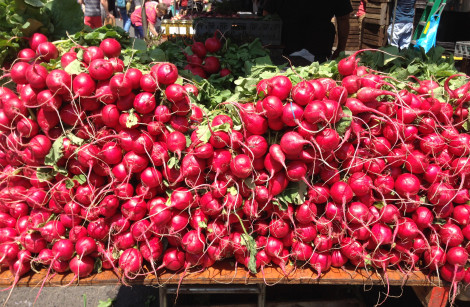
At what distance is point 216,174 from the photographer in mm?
1707

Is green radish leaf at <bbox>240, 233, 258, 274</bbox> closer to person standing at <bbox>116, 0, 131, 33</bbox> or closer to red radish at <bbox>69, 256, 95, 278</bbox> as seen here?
red radish at <bbox>69, 256, 95, 278</bbox>

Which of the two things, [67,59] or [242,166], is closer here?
[242,166]

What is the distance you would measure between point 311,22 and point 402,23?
3698mm

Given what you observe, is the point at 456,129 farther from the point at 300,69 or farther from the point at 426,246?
the point at 300,69

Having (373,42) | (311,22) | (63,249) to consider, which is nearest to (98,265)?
(63,249)

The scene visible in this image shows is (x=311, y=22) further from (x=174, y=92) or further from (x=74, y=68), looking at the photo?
(x=74, y=68)

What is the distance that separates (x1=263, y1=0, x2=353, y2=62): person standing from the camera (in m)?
4.15

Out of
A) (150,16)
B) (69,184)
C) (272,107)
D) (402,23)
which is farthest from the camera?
(150,16)

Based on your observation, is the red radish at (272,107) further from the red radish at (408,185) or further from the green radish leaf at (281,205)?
the red radish at (408,185)

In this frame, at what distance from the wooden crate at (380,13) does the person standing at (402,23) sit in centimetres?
53

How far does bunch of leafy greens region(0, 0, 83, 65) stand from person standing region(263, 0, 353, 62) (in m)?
2.81

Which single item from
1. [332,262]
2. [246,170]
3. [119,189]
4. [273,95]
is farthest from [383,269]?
[119,189]

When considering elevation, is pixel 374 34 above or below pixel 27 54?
below

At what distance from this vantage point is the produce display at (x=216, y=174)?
Answer: 1.73 m
